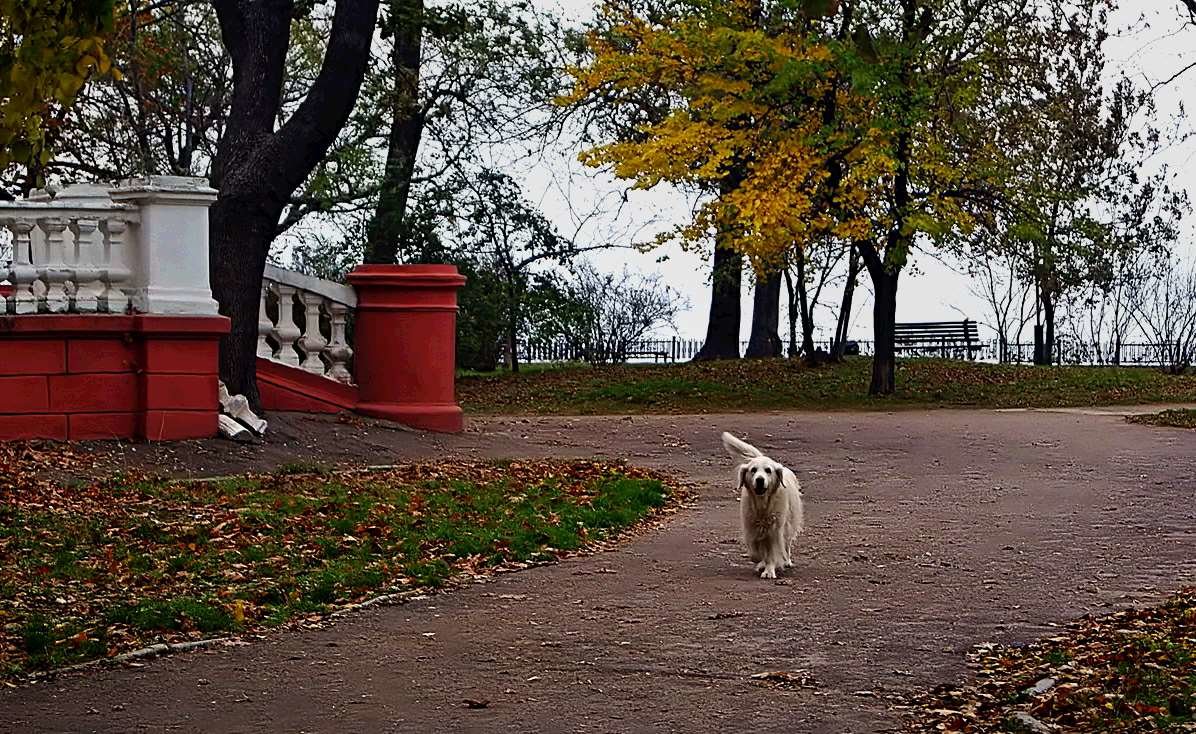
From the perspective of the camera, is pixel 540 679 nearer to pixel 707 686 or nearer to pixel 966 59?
pixel 707 686

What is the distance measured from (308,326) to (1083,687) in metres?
11.2

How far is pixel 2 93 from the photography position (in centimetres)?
576

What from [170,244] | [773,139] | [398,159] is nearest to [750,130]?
[773,139]

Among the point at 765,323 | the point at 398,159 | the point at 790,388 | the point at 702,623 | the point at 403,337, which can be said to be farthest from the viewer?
the point at 765,323

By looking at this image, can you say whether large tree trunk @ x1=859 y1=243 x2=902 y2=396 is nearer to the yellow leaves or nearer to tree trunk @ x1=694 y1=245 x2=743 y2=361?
the yellow leaves

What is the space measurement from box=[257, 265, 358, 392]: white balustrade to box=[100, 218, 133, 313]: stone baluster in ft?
8.35

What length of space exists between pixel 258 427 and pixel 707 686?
8190mm

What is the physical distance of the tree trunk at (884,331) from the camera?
2906cm

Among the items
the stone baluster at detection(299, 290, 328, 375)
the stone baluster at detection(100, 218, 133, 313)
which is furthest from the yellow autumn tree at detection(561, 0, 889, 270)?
the stone baluster at detection(100, 218, 133, 313)

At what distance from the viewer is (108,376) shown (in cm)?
1359

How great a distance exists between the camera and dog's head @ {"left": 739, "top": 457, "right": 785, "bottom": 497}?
973 centimetres

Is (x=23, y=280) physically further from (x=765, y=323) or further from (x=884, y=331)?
(x=765, y=323)

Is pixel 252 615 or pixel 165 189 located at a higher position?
pixel 165 189

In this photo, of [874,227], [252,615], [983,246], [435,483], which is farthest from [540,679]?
[983,246]
